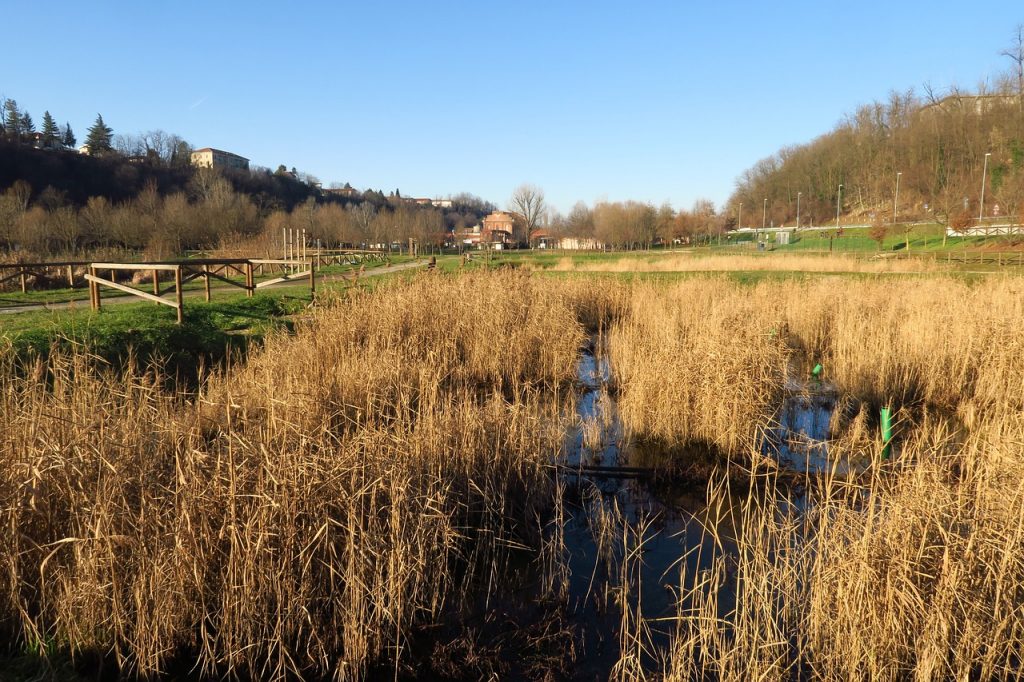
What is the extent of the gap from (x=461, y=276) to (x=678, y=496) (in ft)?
28.7

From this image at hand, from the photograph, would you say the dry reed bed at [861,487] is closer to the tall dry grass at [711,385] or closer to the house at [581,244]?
the tall dry grass at [711,385]

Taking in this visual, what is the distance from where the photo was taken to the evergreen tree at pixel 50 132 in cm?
6634

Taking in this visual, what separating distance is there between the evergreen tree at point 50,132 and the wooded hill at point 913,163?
259ft

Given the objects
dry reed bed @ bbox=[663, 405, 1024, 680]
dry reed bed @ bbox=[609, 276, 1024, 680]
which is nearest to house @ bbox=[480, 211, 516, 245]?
dry reed bed @ bbox=[609, 276, 1024, 680]

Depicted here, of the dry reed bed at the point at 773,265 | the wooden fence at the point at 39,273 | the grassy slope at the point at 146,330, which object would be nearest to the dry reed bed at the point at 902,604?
the grassy slope at the point at 146,330

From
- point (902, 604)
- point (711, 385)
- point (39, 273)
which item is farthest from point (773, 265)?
point (39, 273)

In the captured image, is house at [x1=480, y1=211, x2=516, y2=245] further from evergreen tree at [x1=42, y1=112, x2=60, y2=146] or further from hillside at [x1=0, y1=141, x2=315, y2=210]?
evergreen tree at [x1=42, y1=112, x2=60, y2=146]

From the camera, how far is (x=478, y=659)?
368 cm

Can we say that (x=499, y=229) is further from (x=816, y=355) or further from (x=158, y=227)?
(x=816, y=355)

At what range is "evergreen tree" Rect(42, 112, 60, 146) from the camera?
66.3 metres

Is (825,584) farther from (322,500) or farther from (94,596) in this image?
(94,596)

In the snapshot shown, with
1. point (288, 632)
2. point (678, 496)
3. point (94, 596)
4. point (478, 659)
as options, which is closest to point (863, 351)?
point (678, 496)

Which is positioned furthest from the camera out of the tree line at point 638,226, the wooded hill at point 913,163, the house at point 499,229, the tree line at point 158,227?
the house at point 499,229

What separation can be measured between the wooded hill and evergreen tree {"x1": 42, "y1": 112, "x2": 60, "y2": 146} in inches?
3114
